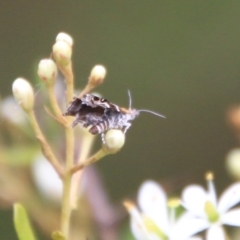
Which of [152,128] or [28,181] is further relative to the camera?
[152,128]

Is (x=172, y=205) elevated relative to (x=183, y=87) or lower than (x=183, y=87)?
lower

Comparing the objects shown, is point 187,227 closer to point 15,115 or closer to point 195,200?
point 195,200

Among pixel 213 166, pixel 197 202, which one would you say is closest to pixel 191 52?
pixel 213 166

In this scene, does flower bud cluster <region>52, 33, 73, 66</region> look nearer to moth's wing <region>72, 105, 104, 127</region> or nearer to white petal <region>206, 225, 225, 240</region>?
moth's wing <region>72, 105, 104, 127</region>

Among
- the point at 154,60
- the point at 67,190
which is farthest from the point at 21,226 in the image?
the point at 154,60

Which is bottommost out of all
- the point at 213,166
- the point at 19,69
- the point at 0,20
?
the point at 213,166

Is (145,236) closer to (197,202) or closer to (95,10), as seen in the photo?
(197,202)

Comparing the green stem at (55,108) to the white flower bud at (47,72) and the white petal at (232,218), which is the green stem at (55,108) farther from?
the white petal at (232,218)
